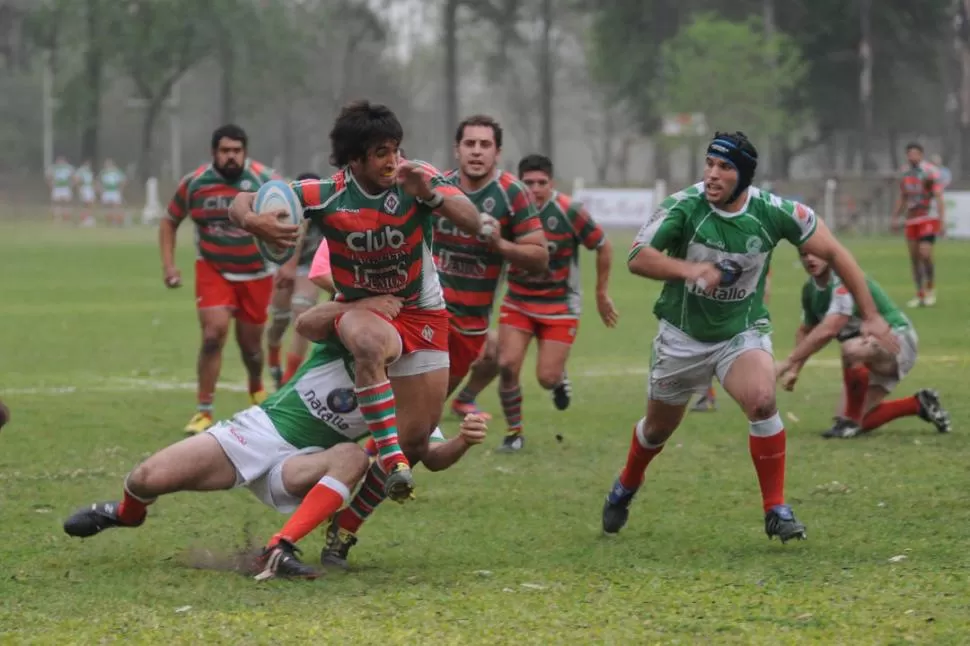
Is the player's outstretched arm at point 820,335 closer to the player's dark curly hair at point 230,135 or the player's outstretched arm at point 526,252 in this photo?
the player's outstretched arm at point 526,252

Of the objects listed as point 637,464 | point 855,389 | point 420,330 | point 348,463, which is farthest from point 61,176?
point 348,463

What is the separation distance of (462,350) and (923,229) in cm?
1582

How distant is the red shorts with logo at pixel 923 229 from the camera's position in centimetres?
2434

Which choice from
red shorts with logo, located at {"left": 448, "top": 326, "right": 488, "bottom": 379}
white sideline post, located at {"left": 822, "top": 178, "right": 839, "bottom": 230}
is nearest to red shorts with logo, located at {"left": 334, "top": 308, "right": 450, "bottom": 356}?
red shorts with logo, located at {"left": 448, "top": 326, "right": 488, "bottom": 379}

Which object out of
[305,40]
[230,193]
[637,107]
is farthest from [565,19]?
[230,193]

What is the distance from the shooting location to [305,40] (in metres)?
88.7

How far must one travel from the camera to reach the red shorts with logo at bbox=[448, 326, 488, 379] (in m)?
9.88

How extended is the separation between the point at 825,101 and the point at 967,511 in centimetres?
6487

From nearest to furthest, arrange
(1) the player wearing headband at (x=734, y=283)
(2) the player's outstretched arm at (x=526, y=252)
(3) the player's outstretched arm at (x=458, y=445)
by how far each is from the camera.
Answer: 1. (3) the player's outstretched arm at (x=458, y=445)
2. (1) the player wearing headband at (x=734, y=283)
3. (2) the player's outstretched arm at (x=526, y=252)

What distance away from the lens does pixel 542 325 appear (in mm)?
12250

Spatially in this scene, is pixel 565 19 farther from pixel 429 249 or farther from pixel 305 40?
pixel 429 249

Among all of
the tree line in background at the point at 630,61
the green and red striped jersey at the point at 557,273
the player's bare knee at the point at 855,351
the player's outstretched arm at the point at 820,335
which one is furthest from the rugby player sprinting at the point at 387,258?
the tree line in background at the point at 630,61

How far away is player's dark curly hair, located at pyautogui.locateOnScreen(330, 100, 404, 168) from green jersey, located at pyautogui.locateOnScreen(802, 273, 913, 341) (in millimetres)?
4593

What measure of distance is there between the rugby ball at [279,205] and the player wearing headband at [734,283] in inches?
66.5
